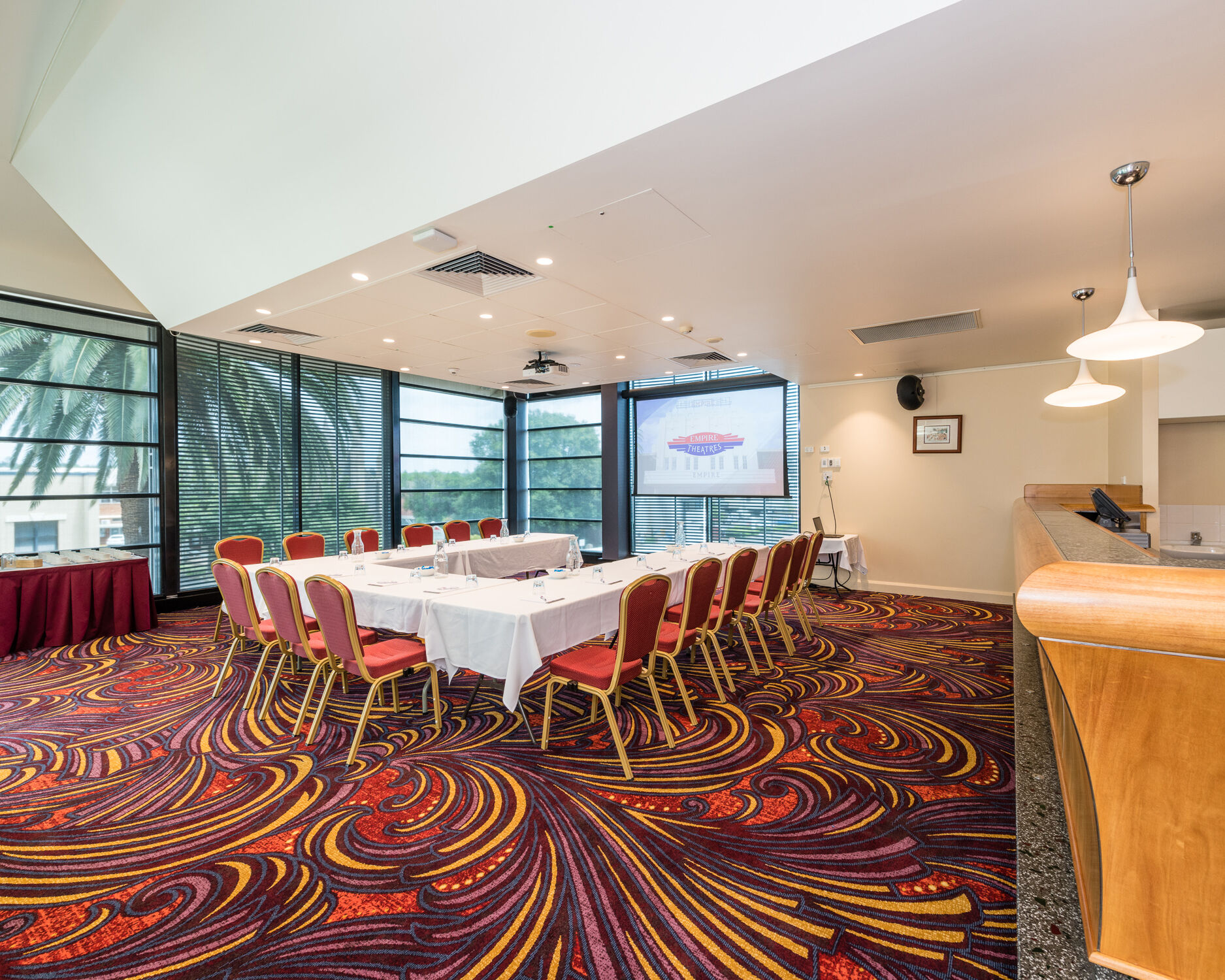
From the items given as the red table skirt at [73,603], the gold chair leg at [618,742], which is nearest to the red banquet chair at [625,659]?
the gold chair leg at [618,742]

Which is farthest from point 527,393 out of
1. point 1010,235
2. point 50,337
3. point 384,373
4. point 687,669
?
point 1010,235

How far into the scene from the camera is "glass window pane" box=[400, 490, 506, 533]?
9.21 metres

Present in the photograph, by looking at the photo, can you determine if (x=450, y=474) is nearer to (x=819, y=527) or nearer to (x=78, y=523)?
(x=78, y=523)

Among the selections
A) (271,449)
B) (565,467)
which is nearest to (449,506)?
(565,467)

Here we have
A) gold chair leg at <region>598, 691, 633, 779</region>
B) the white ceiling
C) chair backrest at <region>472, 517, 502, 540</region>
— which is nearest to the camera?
the white ceiling

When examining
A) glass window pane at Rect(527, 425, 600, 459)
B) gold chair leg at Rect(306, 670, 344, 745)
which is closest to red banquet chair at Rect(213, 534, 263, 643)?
gold chair leg at Rect(306, 670, 344, 745)

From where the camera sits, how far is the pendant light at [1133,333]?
2447mm

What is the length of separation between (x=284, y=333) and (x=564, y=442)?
5.12m

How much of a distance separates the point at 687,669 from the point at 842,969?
9.77ft

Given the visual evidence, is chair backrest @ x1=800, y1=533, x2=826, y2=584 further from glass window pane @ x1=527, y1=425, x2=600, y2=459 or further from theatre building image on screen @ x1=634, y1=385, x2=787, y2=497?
glass window pane @ x1=527, y1=425, x2=600, y2=459

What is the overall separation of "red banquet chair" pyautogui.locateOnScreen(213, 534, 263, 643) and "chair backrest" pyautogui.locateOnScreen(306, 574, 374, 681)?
2.96 metres

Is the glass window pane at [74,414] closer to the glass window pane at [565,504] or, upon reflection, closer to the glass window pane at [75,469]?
the glass window pane at [75,469]

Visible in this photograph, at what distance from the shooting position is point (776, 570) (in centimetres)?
483

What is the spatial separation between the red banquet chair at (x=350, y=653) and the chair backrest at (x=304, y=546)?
3.03 metres
